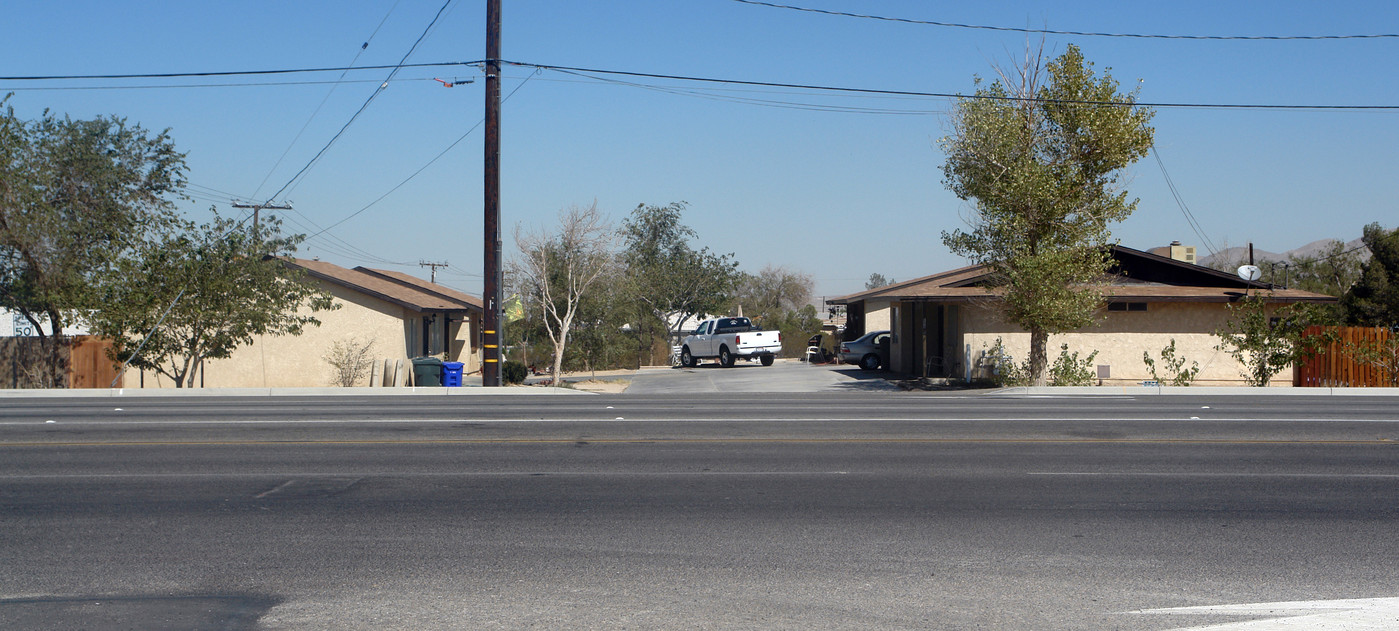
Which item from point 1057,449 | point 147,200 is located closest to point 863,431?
point 1057,449

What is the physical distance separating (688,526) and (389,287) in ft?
99.6

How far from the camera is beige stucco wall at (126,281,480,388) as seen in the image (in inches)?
1236

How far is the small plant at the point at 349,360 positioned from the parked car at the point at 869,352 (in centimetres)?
1660

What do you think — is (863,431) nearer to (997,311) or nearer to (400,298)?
(997,311)

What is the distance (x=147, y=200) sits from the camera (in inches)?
→ 1257

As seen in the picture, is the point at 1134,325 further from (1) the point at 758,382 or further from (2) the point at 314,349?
(2) the point at 314,349

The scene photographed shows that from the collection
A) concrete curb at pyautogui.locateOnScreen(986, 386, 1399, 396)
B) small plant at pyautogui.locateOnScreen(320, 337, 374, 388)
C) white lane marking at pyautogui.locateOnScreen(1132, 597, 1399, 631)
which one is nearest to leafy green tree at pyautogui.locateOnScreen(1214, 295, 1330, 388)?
concrete curb at pyautogui.locateOnScreen(986, 386, 1399, 396)

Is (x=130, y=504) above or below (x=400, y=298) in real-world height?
below

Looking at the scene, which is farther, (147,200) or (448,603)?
(147,200)

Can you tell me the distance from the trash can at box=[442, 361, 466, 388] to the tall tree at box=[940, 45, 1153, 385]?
13107 mm

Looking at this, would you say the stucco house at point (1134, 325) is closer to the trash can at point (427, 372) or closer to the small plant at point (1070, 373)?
the small plant at point (1070, 373)

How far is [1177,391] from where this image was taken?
2261 centimetres


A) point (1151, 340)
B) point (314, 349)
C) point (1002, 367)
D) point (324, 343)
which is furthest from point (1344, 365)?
point (314, 349)

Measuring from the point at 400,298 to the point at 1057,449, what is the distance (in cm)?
2496
